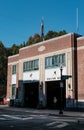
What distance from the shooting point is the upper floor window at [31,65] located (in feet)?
149

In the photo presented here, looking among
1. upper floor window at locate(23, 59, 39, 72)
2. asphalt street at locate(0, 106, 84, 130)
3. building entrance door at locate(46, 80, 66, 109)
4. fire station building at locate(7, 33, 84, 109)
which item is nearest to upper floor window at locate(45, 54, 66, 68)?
fire station building at locate(7, 33, 84, 109)

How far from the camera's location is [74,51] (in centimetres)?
3875

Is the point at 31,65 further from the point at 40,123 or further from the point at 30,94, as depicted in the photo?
the point at 40,123

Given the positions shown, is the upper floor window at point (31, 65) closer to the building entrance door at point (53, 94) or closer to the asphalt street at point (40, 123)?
the building entrance door at point (53, 94)

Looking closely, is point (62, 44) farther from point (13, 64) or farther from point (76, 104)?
point (13, 64)

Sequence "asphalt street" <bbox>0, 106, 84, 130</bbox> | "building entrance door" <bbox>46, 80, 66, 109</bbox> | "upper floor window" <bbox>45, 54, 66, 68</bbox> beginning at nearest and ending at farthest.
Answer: "asphalt street" <bbox>0, 106, 84, 130</bbox> < "upper floor window" <bbox>45, 54, 66, 68</bbox> < "building entrance door" <bbox>46, 80, 66, 109</bbox>

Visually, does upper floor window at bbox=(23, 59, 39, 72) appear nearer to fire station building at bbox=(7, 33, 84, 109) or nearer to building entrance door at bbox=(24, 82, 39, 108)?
fire station building at bbox=(7, 33, 84, 109)

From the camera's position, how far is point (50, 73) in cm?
4222

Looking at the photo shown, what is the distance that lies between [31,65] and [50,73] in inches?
214

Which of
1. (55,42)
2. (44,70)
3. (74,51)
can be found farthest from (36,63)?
(74,51)

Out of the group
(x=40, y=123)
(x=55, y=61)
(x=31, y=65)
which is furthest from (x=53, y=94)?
(x=40, y=123)

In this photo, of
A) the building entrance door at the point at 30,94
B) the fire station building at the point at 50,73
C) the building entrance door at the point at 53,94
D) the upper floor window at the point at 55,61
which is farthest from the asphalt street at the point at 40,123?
the building entrance door at the point at 30,94

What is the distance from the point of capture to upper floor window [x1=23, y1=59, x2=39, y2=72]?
4533 cm

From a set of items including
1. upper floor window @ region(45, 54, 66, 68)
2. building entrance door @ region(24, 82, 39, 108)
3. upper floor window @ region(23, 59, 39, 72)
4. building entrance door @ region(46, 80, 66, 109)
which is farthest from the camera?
building entrance door @ region(24, 82, 39, 108)
